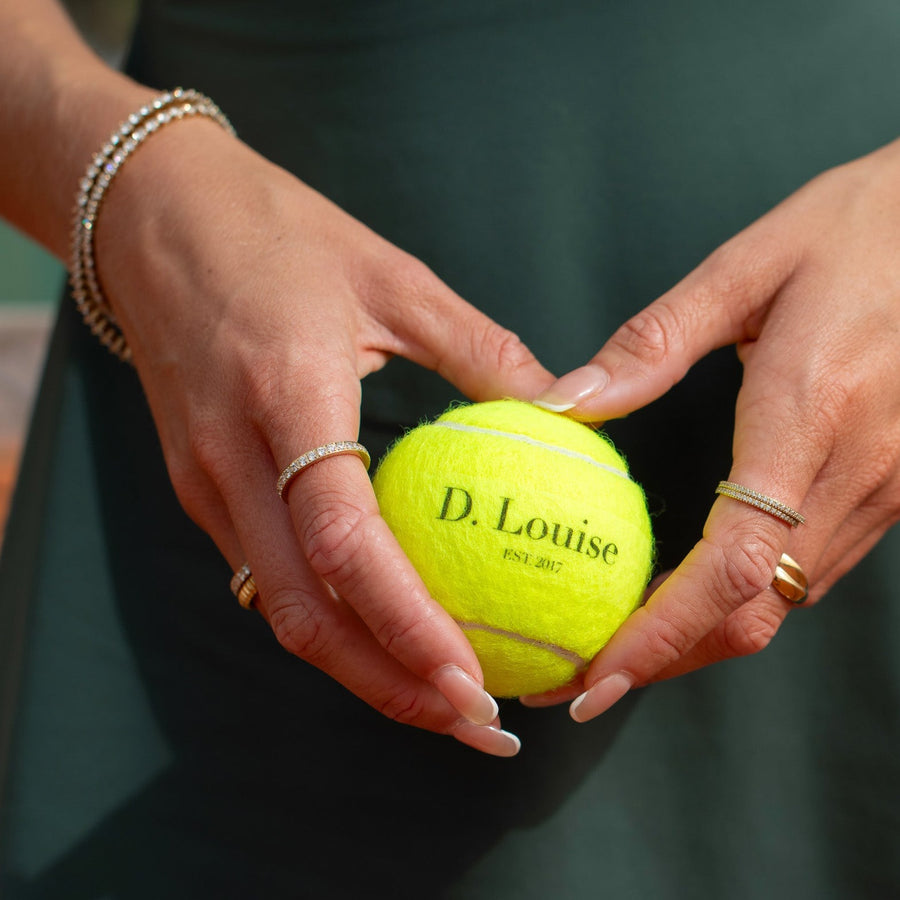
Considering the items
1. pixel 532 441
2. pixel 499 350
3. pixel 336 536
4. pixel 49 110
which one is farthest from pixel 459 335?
pixel 49 110

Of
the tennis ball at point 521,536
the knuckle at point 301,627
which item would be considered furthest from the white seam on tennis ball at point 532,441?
the knuckle at point 301,627

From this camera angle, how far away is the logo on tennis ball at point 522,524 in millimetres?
819

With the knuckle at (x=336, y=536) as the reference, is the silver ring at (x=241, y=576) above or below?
below

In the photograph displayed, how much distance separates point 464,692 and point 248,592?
285 millimetres

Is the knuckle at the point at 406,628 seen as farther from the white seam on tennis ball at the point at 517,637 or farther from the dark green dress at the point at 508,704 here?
the dark green dress at the point at 508,704

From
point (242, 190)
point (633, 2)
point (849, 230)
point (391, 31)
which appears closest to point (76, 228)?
point (242, 190)

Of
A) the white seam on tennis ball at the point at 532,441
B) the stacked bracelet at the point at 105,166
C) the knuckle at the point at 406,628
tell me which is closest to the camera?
the knuckle at the point at 406,628

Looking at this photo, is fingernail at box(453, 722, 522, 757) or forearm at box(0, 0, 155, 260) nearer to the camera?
fingernail at box(453, 722, 522, 757)

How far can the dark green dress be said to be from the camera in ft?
3.47

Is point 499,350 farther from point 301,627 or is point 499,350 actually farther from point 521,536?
point 301,627

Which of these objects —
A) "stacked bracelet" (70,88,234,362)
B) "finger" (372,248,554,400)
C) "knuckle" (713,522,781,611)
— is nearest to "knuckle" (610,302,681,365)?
"finger" (372,248,554,400)

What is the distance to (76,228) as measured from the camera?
3.48 feet

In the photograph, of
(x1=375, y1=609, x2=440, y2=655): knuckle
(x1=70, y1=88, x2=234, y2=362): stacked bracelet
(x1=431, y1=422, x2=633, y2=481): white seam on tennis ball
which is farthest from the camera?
(x1=70, y1=88, x2=234, y2=362): stacked bracelet

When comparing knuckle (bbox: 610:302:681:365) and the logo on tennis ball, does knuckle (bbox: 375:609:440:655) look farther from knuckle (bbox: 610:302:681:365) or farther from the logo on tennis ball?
knuckle (bbox: 610:302:681:365)
